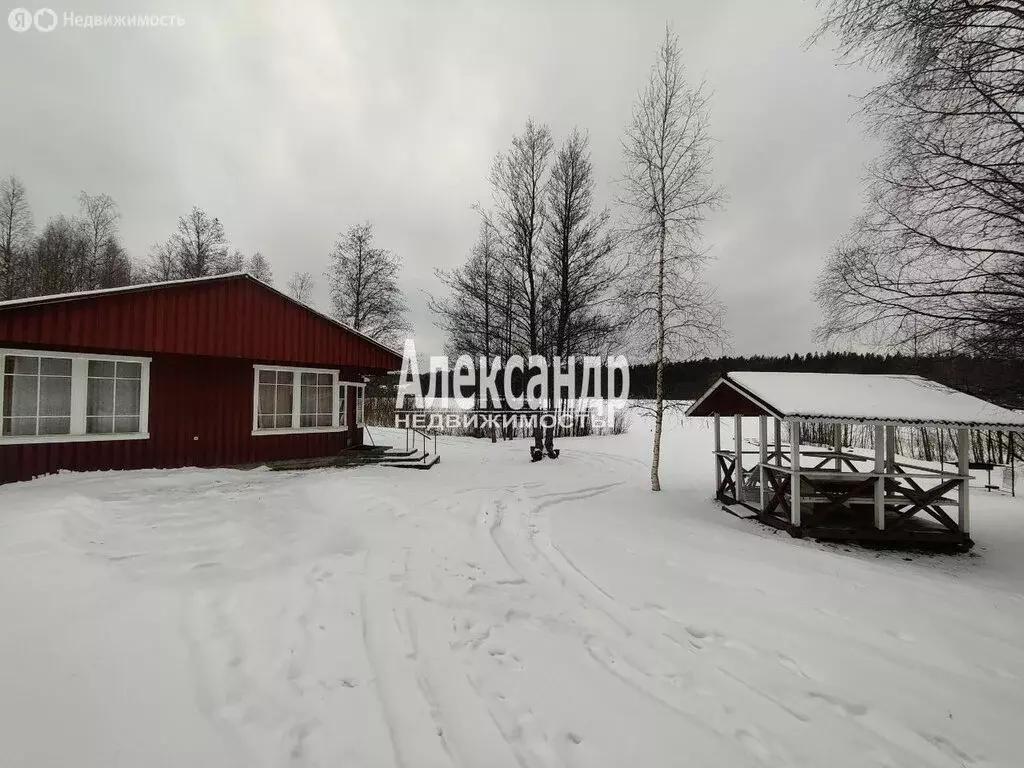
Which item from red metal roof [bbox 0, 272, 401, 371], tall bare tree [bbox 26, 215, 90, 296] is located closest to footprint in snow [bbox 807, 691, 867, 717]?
red metal roof [bbox 0, 272, 401, 371]

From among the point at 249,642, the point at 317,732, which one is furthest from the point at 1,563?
the point at 317,732

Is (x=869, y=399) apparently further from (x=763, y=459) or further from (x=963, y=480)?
(x=763, y=459)

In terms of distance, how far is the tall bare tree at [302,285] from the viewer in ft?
104

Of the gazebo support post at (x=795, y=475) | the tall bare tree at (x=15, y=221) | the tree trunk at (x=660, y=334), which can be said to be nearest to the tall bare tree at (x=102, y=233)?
the tall bare tree at (x=15, y=221)

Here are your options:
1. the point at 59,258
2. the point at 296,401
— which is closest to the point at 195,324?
the point at 296,401

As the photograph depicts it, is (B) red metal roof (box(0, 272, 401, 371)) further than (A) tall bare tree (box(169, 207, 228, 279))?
No

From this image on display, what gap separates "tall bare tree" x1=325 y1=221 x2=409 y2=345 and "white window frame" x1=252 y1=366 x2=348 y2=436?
1074 centimetres

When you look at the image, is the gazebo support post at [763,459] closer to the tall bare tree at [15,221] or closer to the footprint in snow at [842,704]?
the footprint in snow at [842,704]

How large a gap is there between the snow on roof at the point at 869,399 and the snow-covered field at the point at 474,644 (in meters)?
2.25

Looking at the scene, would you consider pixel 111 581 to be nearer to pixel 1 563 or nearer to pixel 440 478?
pixel 1 563

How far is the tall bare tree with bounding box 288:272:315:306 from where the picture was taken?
104ft

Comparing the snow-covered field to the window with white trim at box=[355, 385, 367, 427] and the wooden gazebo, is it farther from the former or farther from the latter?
the window with white trim at box=[355, 385, 367, 427]

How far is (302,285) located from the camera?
32.0m

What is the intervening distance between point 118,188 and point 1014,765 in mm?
38210
